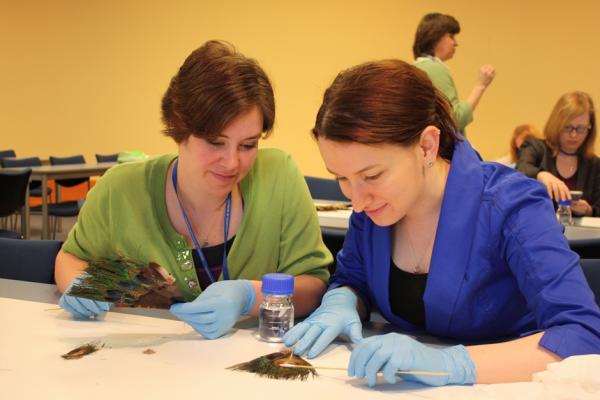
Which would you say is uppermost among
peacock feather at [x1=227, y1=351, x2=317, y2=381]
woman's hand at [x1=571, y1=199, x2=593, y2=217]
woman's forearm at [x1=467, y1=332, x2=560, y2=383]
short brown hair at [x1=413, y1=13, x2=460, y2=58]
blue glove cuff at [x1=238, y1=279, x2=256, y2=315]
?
short brown hair at [x1=413, y1=13, x2=460, y2=58]

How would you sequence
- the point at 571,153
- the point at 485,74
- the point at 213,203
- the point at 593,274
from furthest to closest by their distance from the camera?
the point at 485,74, the point at 571,153, the point at 213,203, the point at 593,274

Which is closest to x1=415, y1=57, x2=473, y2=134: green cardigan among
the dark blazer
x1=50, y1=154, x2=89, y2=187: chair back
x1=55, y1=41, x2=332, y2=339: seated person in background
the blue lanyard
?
the dark blazer

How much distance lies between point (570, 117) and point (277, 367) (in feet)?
8.33

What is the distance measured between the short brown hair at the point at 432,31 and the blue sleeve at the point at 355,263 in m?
2.71

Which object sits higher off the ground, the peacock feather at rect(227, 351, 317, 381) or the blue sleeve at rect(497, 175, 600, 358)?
the blue sleeve at rect(497, 175, 600, 358)

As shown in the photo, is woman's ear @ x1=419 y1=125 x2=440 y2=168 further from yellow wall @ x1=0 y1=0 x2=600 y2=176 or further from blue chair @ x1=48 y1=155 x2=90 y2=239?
blue chair @ x1=48 y1=155 x2=90 y2=239

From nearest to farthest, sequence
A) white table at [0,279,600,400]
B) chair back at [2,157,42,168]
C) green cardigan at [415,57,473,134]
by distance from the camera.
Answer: white table at [0,279,600,400]
green cardigan at [415,57,473,134]
chair back at [2,157,42,168]

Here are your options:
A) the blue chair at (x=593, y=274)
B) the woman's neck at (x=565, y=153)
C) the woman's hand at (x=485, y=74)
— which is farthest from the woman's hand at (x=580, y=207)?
the blue chair at (x=593, y=274)

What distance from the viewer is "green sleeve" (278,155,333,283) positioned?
170 centimetres

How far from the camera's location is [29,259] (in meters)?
1.94

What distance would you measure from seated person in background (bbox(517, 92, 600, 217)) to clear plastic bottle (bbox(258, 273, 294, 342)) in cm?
216

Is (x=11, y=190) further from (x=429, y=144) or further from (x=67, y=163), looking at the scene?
(x=429, y=144)

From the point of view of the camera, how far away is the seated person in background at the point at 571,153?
10.6ft

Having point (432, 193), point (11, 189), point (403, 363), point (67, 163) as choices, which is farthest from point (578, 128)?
point (67, 163)
